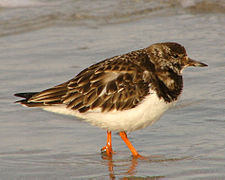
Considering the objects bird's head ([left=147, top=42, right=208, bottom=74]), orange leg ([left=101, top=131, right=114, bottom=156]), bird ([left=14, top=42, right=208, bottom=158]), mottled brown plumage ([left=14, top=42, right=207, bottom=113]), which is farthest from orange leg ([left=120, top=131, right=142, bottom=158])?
bird's head ([left=147, top=42, right=208, bottom=74])

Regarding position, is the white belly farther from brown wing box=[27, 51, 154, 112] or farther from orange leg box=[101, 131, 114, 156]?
orange leg box=[101, 131, 114, 156]

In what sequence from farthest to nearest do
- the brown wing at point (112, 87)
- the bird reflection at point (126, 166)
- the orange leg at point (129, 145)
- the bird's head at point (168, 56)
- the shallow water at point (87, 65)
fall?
the bird's head at point (168, 56) < the orange leg at point (129, 145) < the brown wing at point (112, 87) < the shallow water at point (87, 65) < the bird reflection at point (126, 166)

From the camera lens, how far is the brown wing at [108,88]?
5527 millimetres

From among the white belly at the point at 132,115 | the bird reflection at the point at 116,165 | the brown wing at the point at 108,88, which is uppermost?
the brown wing at the point at 108,88

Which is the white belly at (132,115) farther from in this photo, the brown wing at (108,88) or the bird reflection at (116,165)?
the bird reflection at (116,165)

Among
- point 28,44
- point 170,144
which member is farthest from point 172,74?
point 28,44

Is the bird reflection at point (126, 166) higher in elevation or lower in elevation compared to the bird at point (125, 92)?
lower

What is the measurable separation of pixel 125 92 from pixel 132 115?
0.81 ft

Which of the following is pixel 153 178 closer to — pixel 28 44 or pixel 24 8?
pixel 28 44

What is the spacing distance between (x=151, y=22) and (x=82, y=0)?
82.5 inches

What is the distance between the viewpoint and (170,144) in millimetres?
5910

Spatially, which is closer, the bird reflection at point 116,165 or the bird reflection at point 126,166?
the bird reflection at point 126,166

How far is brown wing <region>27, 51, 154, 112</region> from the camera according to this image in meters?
5.53

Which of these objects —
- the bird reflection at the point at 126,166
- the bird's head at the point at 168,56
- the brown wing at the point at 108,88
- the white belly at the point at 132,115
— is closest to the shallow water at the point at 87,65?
the bird reflection at the point at 126,166
